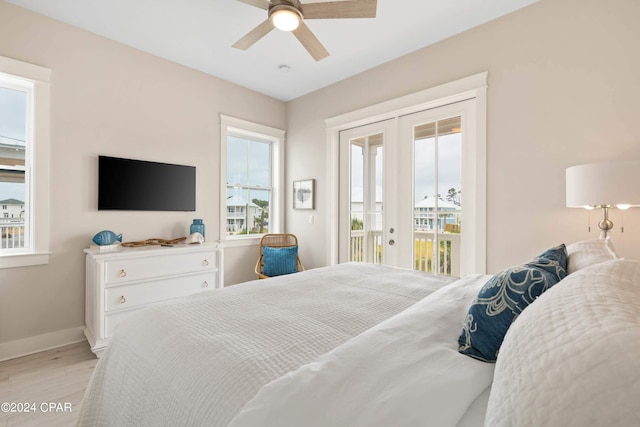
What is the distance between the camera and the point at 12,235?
8.19ft

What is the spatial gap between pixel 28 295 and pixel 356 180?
3.35 metres

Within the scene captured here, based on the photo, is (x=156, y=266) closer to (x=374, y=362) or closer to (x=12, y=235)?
(x=12, y=235)

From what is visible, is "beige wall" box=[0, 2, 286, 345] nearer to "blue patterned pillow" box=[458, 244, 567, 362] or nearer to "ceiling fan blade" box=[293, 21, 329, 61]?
"ceiling fan blade" box=[293, 21, 329, 61]

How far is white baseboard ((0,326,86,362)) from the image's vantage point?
94.8 inches

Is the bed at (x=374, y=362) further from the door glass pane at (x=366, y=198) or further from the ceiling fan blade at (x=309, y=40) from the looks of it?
the door glass pane at (x=366, y=198)

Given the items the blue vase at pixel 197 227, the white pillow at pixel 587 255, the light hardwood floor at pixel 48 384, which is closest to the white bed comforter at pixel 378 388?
the white pillow at pixel 587 255

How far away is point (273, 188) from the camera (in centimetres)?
442

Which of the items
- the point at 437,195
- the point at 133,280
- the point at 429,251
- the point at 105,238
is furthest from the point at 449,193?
the point at 105,238

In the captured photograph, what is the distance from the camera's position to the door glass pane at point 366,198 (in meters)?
3.47

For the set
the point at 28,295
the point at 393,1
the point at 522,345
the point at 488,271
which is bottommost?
the point at 28,295

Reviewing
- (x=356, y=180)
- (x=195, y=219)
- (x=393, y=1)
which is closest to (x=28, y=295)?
(x=195, y=219)

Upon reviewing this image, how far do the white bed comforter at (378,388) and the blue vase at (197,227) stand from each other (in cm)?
281

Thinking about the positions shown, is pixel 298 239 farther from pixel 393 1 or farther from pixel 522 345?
pixel 522 345

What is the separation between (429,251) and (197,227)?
8.15 ft
